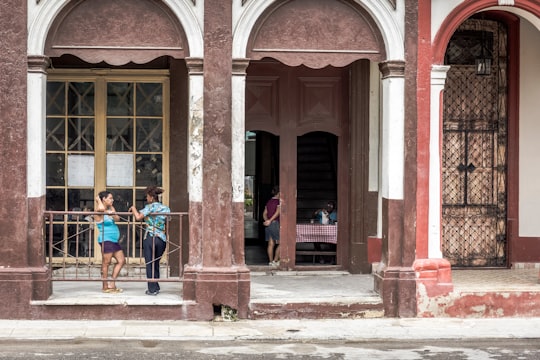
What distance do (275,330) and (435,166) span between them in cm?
301

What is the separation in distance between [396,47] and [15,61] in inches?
187

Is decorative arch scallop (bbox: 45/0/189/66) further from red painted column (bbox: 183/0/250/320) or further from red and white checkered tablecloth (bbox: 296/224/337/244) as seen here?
red and white checkered tablecloth (bbox: 296/224/337/244)

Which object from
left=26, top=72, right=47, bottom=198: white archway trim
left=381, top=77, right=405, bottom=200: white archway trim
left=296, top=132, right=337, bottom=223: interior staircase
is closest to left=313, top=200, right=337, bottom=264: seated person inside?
left=296, top=132, right=337, bottom=223: interior staircase

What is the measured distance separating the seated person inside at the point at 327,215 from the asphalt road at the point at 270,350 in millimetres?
3935

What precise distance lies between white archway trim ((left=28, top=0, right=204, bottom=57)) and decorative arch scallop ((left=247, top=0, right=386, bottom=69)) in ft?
2.33

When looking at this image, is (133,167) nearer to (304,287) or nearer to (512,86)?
(304,287)

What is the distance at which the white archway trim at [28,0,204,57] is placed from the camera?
12.1 m

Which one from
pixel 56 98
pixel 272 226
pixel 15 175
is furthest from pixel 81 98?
pixel 272 226

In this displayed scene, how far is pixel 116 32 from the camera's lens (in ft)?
40.6

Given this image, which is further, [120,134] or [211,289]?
[120,134]

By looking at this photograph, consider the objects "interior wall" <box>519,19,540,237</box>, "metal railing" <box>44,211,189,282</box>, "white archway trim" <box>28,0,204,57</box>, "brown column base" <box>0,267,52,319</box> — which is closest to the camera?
"brown column base" <box>0,267,52,319</box>

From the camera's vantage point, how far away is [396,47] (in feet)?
41.3

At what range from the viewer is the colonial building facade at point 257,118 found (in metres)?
12.1

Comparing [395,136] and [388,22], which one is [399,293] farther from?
[388,22]
